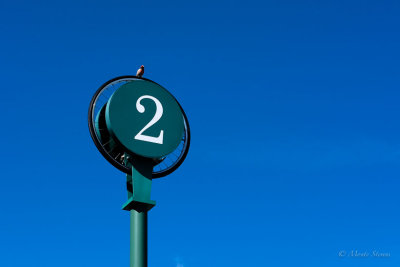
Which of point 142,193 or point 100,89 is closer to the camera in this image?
point 142,193

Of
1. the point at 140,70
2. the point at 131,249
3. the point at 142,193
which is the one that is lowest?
the point at 131,249

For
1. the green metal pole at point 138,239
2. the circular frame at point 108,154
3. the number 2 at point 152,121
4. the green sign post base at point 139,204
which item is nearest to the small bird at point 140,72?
the circular frame at point 108,154

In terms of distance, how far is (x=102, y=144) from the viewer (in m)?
15.4

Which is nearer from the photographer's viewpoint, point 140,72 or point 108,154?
point 108,154

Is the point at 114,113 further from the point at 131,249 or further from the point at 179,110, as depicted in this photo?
the point at 131,249

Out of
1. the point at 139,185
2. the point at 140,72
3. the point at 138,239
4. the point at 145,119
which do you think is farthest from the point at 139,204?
the point at 140,72

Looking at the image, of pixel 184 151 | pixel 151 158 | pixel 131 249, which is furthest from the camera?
pixel 184 151

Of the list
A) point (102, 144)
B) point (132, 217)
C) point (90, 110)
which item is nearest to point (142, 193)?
point (132, 217)

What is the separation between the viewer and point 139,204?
48.7 feet

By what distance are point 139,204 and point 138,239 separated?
96cm

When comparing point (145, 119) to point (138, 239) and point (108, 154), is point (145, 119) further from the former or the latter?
point (138, 239)

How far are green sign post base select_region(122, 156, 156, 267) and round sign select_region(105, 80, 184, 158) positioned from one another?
15.8 inches

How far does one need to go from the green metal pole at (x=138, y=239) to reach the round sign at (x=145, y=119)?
1.77m

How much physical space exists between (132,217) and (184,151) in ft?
9.90
